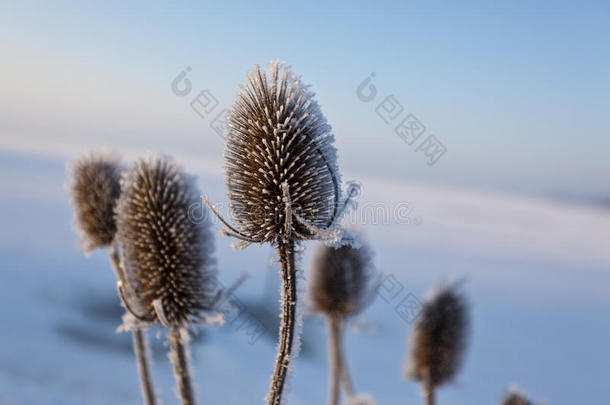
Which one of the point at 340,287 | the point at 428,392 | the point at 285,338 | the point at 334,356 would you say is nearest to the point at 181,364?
the point at 285,338

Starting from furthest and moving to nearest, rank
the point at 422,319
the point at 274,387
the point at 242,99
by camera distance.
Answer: the point at 422,319 → the point at 242,99 → the point at 274,387

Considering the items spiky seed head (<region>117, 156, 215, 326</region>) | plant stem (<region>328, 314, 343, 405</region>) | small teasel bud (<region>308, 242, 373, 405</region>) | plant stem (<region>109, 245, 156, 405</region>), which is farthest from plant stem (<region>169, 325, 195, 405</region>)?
small teasel bud (<region>308, 242, 373, 405</region>)

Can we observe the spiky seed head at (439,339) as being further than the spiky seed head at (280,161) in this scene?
Yes

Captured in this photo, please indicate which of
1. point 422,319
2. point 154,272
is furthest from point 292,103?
point 422,319

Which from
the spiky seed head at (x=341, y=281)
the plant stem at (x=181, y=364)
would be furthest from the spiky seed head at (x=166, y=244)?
the spiky seed head at (x=341, y=281)

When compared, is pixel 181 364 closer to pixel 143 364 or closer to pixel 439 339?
pixel 143 364

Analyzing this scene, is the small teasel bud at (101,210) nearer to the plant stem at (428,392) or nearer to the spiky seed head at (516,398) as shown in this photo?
the plant stem at (428,392)

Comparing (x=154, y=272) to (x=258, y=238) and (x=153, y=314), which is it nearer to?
(x=153, y=314)
